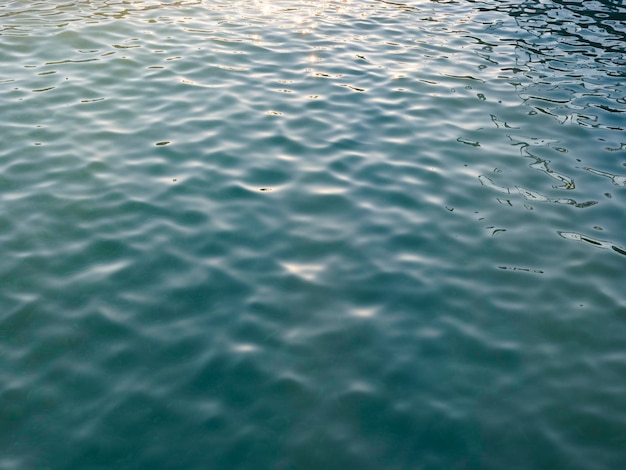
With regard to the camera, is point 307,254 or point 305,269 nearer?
point 305,269

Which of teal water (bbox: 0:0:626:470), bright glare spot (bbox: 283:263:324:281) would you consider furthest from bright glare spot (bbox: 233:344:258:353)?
bright glare spot (bbox: 283:263:324:281)

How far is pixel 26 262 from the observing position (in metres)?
5.82

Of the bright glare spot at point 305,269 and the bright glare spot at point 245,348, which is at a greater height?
the bright glare spot at point 305,269

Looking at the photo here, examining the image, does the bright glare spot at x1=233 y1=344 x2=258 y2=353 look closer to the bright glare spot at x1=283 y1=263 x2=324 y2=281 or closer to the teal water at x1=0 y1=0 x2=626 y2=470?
the teal water at x1=0 y1=0 x2=626 y2=470

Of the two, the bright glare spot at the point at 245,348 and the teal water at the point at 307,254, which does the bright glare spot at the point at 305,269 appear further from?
→ the bright glare spot at the point at 245,348

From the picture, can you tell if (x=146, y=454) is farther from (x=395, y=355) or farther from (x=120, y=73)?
(x=120, y=73)

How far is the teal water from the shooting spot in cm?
439

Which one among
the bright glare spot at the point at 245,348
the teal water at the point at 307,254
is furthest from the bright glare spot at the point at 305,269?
the bright glare spot at the point at 245,348

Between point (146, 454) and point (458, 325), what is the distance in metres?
2.88

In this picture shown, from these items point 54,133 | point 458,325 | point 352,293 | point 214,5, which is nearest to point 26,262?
point 54,133

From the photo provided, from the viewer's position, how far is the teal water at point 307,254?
14.4 ft

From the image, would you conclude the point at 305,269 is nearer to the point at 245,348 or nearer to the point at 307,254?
the point at 307,254

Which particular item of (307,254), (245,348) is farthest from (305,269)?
(245,348)

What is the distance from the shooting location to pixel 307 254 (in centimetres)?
608
